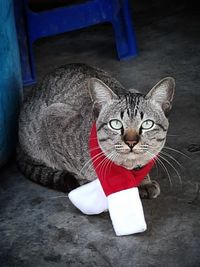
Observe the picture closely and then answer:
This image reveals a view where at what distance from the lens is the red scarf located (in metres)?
2.98

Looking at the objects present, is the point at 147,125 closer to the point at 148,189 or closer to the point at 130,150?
the point at 130,150

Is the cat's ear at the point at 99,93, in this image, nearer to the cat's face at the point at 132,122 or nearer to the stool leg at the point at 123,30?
the cat's face at the point at 132,122

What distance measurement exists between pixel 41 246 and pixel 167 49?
9.92ft

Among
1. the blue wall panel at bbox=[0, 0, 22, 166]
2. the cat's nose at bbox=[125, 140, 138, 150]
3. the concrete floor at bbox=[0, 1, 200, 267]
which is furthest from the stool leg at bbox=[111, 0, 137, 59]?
the cat's nose at bbox=[125, 140, 138, 150]

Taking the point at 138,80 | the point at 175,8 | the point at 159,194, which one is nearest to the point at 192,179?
the point at 159,194

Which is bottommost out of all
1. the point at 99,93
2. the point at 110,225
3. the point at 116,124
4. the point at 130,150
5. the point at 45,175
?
the point at 110,225

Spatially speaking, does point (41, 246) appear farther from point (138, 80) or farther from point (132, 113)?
point (138, 80)

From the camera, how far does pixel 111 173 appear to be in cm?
302

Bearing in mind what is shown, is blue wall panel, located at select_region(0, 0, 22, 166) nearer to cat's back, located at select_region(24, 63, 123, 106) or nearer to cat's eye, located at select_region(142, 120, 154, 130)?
cat's back, located at select_region(24, 63, 123, 106)

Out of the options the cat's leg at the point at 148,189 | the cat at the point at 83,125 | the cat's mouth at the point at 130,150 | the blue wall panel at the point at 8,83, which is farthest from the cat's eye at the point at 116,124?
the blue wall panel at the point at 8,83

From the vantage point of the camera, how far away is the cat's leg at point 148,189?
10.8ft

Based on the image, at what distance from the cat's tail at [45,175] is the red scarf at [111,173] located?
1.09ft

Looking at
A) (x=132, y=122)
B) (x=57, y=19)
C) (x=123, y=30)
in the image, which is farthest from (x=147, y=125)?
(x=123, y=30)

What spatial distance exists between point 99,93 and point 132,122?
248 millimetres
